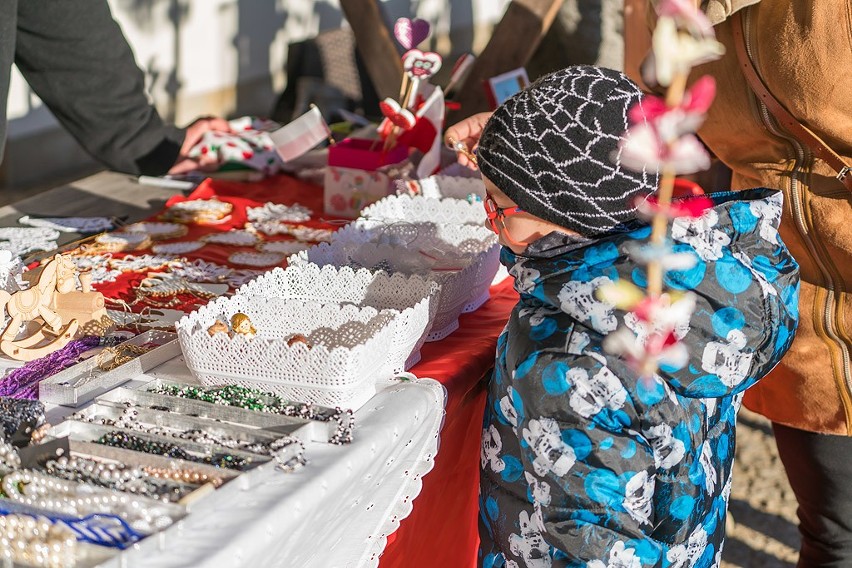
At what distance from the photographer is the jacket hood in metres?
0.98

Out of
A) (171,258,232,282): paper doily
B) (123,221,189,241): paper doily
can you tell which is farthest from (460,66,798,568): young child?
(123,221,189,241): paper doily

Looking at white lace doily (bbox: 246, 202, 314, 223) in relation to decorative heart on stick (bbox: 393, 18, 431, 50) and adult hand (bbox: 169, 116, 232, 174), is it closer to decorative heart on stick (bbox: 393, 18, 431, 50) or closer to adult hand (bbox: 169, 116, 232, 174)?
adult hand (bbox: 169, 116, 232, 174)

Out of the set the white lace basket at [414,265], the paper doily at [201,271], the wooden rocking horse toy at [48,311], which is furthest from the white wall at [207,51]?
the wooden rocking horse toy at [48,311]

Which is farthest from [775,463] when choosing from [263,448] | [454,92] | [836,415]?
[263,448]

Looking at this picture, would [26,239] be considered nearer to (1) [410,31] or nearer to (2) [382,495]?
(1) [410,31]

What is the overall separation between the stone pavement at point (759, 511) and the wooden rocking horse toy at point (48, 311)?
1.68 meters

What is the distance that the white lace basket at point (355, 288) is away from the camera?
1249 mm

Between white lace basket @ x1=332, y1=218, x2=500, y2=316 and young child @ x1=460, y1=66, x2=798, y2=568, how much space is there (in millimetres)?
373

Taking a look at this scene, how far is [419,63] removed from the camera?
6.15 feet

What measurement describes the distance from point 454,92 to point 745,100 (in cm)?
169

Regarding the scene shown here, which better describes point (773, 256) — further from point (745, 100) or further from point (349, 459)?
point (349, 459)

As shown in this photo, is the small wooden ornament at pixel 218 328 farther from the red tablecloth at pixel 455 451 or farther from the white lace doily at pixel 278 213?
the white lace doily at pixel 278 213

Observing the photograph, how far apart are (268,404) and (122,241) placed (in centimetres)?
87

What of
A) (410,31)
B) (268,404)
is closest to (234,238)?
(410,31)
